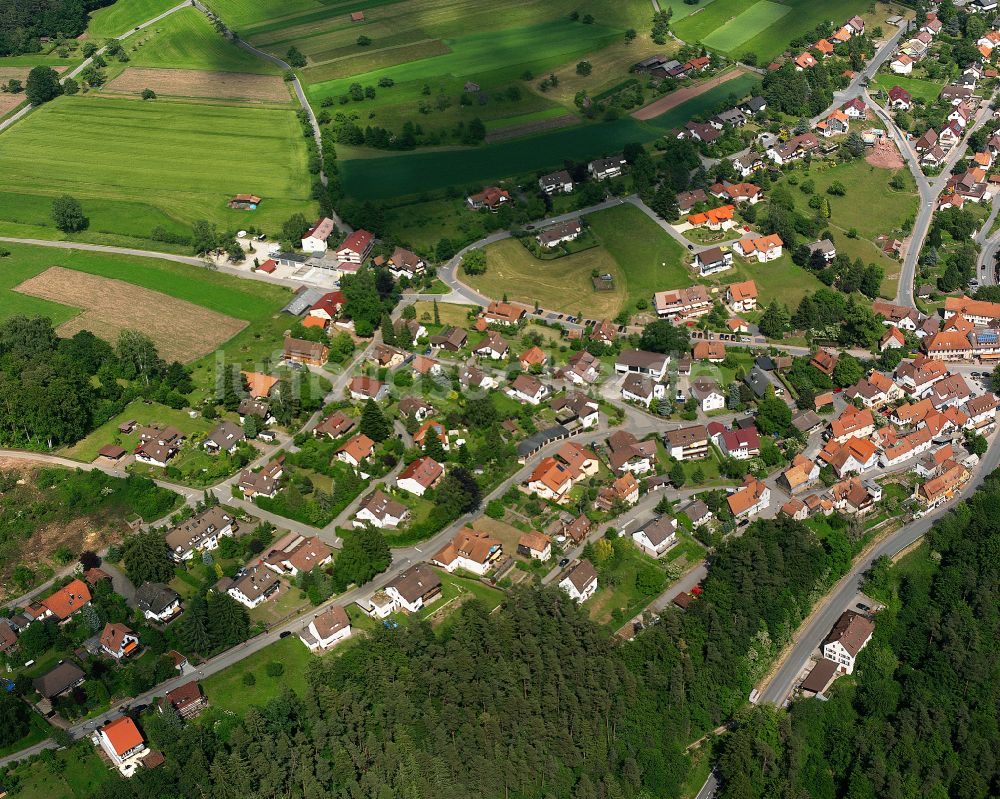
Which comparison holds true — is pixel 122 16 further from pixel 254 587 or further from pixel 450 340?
pixel 254 587

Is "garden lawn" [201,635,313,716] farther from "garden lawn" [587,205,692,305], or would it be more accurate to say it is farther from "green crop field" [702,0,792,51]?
"green crop field" [702,0,792,51]

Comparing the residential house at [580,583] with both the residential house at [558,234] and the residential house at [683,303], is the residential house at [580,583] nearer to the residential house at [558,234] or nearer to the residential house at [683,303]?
the residential house at [683,303]

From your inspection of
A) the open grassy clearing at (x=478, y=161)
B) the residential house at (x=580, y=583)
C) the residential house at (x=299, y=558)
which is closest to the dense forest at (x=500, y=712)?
the residential house at (x=580, y=583)

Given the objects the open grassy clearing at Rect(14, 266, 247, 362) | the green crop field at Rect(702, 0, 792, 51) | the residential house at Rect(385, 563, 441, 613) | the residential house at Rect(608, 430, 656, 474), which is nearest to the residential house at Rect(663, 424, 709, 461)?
the residential house at Rect(608, 430, 656, 474)

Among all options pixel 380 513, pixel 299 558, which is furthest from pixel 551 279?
pixel 299 558

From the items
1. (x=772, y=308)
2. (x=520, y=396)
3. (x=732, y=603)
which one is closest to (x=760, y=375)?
(x=772, y=308)

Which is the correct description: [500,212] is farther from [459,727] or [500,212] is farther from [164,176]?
[459,727]

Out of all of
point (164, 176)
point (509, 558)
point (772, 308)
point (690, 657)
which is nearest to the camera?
point (690, 657)
